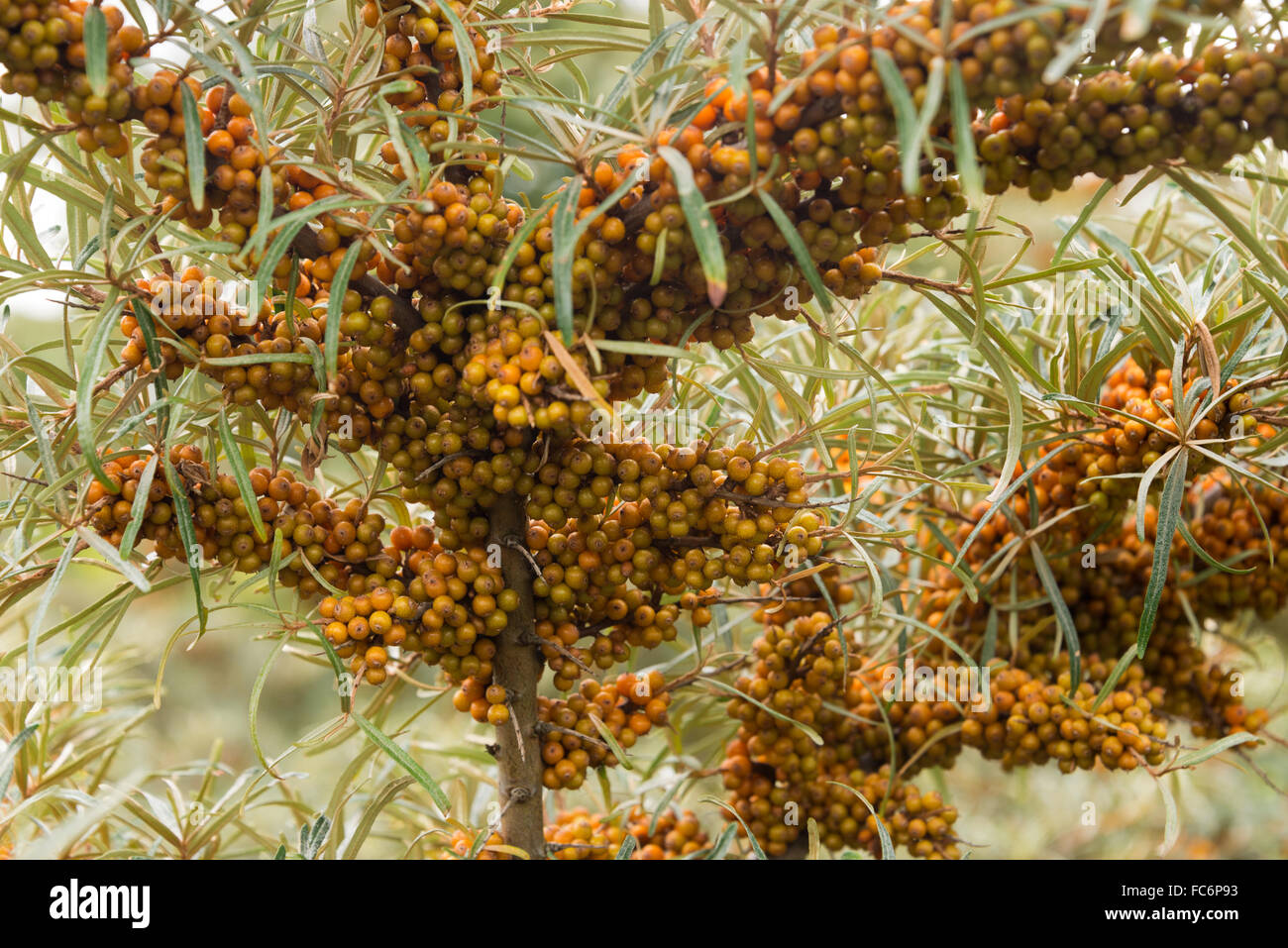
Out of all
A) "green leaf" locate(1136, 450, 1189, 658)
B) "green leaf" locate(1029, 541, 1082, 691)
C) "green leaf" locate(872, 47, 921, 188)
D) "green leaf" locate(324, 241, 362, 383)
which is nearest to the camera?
"green leaf" locate(872, 47, 921, 188)

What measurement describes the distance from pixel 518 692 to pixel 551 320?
0.95 ft

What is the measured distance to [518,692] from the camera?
2.30ft

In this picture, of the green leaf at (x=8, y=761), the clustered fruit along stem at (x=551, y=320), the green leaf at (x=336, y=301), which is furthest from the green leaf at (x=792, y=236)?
the green leaf at (x=8, y=761)

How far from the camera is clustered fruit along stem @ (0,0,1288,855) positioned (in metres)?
0.50

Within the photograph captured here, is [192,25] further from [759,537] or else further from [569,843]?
[569,843]

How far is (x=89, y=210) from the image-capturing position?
61 centimetres

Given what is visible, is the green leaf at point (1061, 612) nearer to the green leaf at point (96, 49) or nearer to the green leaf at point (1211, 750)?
the green leaf at point (1211, 750)

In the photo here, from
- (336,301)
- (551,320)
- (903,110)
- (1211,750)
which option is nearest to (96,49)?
(336,301)

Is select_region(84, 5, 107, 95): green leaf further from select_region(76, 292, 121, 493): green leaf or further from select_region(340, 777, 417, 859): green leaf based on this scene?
select_region(340, 777, 417, 859): green leaf

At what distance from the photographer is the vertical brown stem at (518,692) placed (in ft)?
2.23

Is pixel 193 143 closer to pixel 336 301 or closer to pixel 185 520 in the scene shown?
pixel 336 301

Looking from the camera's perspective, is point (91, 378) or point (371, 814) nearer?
point (91, 378)

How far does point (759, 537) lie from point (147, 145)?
442 mm

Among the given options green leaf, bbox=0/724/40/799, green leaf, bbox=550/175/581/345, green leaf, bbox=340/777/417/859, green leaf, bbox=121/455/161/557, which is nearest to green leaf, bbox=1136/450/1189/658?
green leaf, bbox=550/175/581/345
